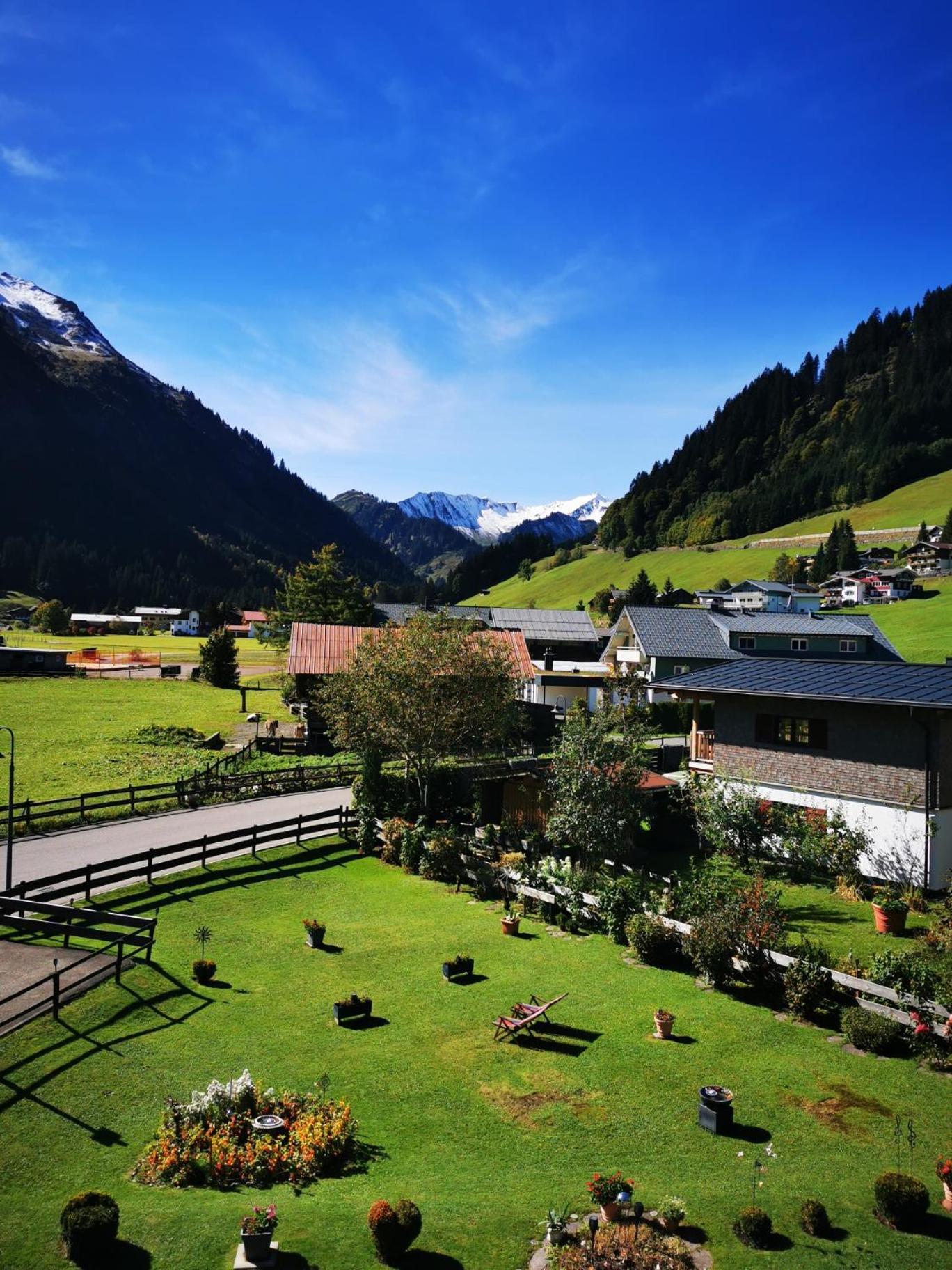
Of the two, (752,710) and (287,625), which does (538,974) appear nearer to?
(752,710)

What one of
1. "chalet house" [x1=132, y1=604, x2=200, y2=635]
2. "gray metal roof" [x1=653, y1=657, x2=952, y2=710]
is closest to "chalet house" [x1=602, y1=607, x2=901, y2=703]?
"gray metal roof" [x1=653, y1=657, x2=952, y2=710]

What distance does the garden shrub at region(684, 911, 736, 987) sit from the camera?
17.0 meters

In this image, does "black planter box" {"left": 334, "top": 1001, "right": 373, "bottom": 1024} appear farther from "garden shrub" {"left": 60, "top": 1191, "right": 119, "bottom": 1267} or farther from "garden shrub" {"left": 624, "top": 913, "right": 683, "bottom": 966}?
"garden shrub" {"left": 60, "top": 1191, "right": 119, "bottom": 1267}

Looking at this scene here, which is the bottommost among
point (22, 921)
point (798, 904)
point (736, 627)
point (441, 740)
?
point (798, 904)

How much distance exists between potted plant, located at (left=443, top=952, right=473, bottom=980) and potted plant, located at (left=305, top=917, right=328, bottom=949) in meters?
3.70

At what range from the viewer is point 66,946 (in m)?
17.7

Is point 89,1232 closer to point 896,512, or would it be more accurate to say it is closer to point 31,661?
point 31,661

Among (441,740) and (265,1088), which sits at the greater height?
(441,740)

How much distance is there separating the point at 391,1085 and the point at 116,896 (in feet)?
41.0

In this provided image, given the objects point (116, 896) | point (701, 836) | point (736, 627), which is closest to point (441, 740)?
point (701, 836)

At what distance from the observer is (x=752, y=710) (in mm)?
28234

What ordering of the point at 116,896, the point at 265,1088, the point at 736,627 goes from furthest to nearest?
the point at 736,627 → the point at 116,896 → the point at 265,1088

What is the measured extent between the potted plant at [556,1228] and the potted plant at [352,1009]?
681 cm

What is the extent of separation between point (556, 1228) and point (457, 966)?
28.7ft
